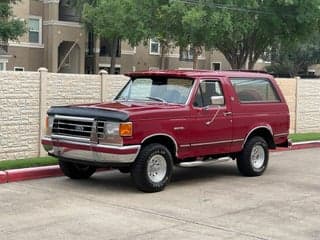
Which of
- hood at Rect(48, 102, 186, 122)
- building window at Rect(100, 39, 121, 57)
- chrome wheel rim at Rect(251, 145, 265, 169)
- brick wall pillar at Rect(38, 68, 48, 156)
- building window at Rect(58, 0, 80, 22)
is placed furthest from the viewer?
building window at Rect(100, 39, 121, 57)

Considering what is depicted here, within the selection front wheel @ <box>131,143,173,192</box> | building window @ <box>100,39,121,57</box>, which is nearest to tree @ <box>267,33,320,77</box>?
building window @ <box>100,39,121,57</box>

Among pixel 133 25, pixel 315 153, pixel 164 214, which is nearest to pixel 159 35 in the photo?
pixel 133 25

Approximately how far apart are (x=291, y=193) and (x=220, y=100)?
6.94 feet

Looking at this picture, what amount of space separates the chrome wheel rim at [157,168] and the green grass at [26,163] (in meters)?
2.82

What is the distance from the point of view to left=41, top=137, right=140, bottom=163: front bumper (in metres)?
9.88

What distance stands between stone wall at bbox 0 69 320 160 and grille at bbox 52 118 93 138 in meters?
2.77

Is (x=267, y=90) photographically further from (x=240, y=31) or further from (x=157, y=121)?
(x=240, y=31)

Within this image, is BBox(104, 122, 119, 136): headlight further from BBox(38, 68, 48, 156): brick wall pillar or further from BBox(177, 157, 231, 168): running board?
BBox(38, 68, 48, 156): brick wall pillar

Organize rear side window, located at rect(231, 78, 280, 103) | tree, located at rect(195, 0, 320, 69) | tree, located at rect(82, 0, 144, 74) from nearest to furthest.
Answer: rear side window, located at rect(231, 78, 280, 103), tree, located at rect(195, 0, 320, 69), tree, located at rect(82, 0, 144, 74)

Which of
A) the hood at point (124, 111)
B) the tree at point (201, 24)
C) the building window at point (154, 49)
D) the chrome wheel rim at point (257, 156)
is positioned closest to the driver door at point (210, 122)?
the hood at point (124, 111)

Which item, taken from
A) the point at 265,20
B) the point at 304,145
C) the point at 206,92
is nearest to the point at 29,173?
the point at 206,92

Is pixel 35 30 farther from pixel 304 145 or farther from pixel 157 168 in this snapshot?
pixel 157 168

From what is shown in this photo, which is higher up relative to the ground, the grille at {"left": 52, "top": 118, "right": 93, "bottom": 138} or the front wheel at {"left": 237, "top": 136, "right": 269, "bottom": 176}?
the grille at {"left": 52, "top": 118, "right": 93, "bottom": 138}

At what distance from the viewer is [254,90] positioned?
12539mm
